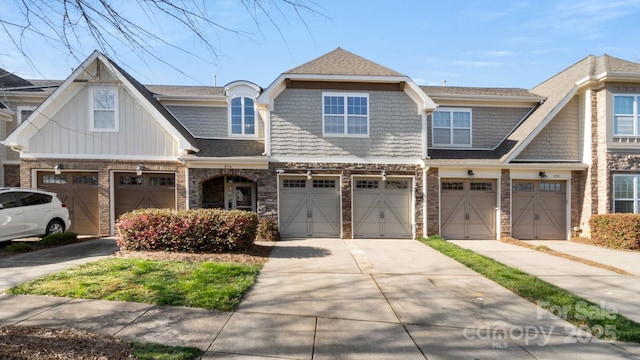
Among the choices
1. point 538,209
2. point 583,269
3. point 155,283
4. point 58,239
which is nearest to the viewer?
point 155,283

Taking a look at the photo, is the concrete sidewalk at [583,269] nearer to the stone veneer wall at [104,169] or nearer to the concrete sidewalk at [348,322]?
the concrete sidewalk at [348,322]

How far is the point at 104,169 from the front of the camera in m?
12.6

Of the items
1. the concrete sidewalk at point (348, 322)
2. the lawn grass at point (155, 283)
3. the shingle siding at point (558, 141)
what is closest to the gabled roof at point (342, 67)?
the shingle siding at point (558, 141)

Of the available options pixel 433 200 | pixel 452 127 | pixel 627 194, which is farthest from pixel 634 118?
pixel 433 200

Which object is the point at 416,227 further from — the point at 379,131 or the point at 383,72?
the point at 383,72

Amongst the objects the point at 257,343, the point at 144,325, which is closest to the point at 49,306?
the point at 144,325

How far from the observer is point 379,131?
13.1 meters

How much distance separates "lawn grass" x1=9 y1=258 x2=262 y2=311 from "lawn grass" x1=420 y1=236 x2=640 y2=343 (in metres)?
5.19

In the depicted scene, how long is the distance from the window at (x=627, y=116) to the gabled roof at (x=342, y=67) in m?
8.64

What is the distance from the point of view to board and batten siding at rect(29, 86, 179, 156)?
12.5m

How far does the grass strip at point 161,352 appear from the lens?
140 inches

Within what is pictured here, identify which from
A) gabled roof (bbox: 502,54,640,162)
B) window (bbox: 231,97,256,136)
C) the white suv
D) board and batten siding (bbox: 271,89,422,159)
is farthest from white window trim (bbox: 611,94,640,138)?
the white suv

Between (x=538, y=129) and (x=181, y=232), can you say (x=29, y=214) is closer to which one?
(x=181, y=232)

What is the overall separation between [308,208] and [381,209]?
9.49 ft
